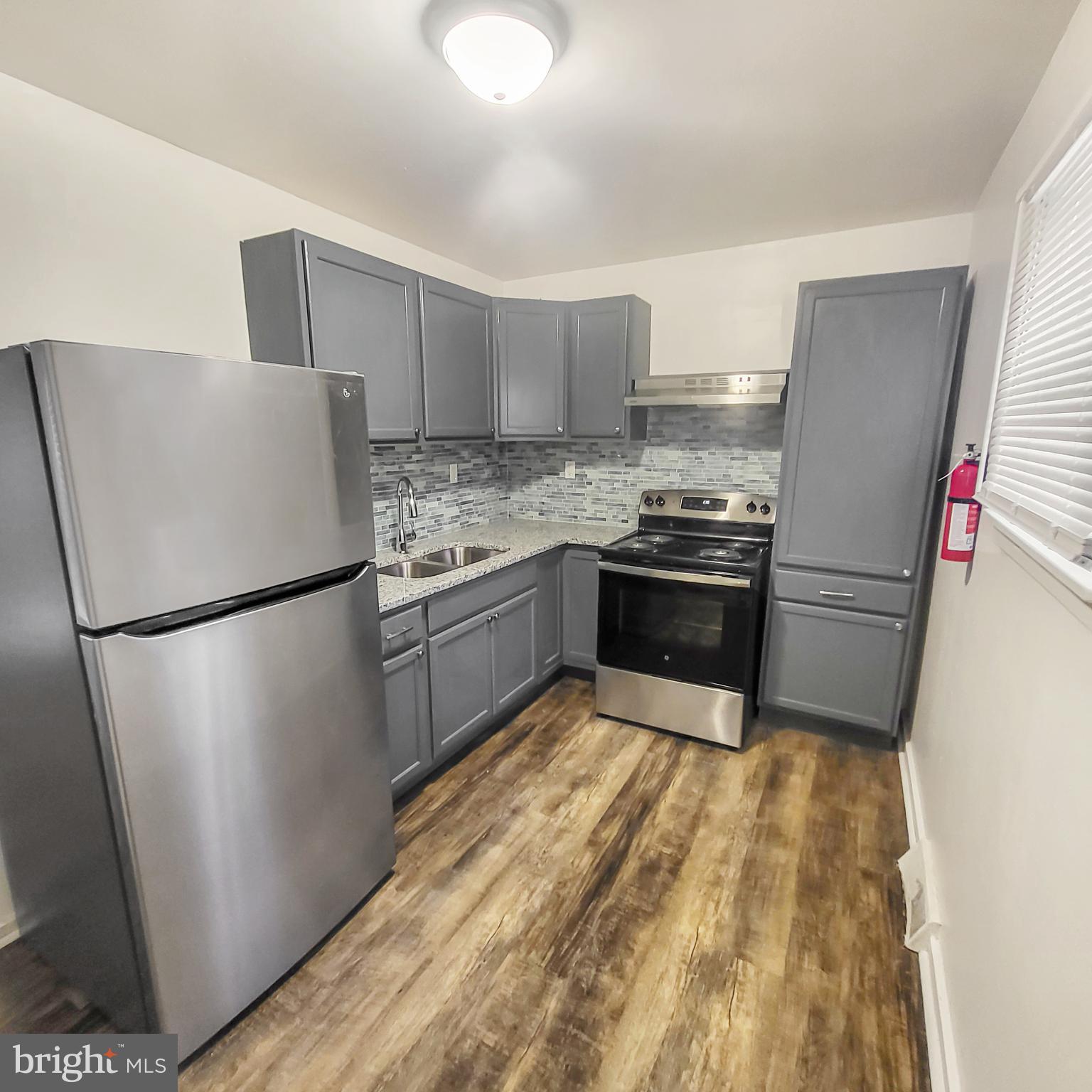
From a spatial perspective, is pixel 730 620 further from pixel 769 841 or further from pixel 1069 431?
pixel 1069 431

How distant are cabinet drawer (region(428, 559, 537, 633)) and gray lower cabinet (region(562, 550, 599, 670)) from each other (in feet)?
1.06

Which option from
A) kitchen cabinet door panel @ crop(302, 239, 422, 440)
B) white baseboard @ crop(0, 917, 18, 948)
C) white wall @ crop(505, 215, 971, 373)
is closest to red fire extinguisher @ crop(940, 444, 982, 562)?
white wall @ crop(505, 215, 971, 373)

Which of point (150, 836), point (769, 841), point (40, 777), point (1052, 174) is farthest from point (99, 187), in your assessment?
point (769, 841)

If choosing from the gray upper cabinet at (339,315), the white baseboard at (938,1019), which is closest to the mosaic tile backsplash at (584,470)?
the gray upper cabinet at (339,315)

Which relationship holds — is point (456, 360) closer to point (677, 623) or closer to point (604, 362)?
point (604, 362)

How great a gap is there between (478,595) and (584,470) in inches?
53.4

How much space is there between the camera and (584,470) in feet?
11.3

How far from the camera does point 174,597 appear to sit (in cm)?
115

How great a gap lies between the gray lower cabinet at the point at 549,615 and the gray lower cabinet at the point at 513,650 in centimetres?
5

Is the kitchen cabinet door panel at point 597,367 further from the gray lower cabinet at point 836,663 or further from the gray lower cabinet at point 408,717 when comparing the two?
the gray lower cabinet at point 408,717

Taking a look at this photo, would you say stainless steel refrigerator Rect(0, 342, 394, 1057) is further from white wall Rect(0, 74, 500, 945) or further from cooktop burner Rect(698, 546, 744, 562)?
cooktop burner Rect(698, 546, 744, 562)

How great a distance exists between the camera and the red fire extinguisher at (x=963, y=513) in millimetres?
1627

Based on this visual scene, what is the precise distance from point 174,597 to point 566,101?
1.65m

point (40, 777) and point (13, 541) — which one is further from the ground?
point (13, 541)
